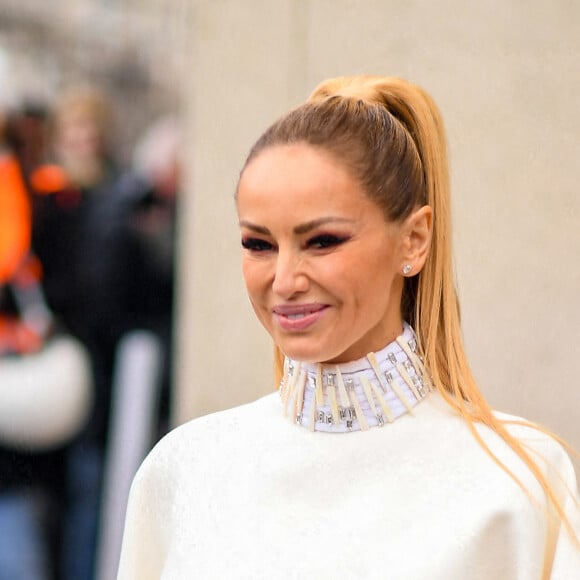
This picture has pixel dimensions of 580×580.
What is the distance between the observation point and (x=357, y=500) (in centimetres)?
163

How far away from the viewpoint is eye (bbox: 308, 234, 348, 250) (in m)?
1.58

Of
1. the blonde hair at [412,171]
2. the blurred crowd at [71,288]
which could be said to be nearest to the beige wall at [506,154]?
the blonde hair at [412,171]

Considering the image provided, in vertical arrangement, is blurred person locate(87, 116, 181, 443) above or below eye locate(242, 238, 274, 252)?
below

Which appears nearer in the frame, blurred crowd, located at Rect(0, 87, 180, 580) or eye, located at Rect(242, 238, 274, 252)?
eye, located at Rect(242, 238, 274, 252)

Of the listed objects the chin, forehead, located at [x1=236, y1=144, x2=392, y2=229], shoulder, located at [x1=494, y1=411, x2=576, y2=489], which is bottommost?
shoulder, located at [x1=494, y1=411, x2=576, y2=489]

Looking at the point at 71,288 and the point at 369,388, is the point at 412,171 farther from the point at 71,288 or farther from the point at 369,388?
the point at 71,288

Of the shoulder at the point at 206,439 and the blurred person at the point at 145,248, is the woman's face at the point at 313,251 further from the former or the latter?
the blurred person at the point at 145,248

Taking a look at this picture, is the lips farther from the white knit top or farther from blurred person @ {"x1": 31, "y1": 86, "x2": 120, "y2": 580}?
blurred person @ {"x1": 31, "y1": 86, "x2": 120, "y2": 580}

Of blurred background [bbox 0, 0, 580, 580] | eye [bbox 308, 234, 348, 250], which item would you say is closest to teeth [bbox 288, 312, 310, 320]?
eye [bbox 308, 234, 348, 250]

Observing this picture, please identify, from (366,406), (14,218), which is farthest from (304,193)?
(14,218)

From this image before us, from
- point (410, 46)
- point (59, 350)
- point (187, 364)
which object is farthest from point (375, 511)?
point (59, 350)

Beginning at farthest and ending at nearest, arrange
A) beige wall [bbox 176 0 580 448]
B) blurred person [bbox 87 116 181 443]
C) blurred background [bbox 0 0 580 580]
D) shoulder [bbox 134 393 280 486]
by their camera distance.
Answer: blurred person [bbox 87 116 181 443] < blurred background [bbox 0 0 580 580] < beige wall [bbox 176 0 580 448] < shoulder [bbox 134 393 280 486]

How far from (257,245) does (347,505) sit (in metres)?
0.44

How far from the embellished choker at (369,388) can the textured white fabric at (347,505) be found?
2cm
